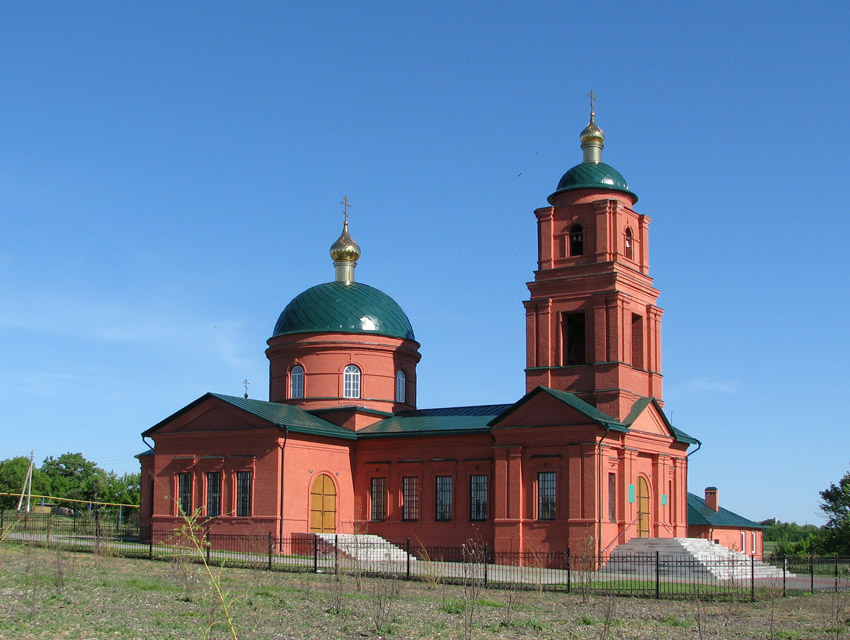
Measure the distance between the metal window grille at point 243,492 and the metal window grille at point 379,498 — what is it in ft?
14.3

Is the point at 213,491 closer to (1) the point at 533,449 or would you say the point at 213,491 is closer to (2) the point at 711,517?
(1) the point at 533,449

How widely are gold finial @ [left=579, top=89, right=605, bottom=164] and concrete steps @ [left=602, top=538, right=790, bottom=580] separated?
12552mm

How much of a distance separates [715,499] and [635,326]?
46.0 feet

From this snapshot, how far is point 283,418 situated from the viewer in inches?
1326

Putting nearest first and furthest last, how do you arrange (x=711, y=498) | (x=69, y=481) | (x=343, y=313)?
(x=343, y=313) < (x=711, y=498) < (x=69, y=481)

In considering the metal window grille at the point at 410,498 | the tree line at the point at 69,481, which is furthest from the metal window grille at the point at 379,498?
the tree line at the point at 69,481

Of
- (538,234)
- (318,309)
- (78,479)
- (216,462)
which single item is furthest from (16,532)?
(78,479)

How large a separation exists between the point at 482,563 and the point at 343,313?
1272 centimetres

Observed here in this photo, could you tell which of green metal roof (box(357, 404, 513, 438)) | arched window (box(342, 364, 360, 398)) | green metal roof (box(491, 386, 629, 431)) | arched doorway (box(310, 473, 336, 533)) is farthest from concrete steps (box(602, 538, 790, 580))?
arched window (box(342, 364, 360, 398))

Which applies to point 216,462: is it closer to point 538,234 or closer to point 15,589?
point 538,234

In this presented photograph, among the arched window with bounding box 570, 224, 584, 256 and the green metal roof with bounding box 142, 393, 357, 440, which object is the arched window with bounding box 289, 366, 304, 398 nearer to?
the green metal roof with bounding box 142, 393, 357, 440

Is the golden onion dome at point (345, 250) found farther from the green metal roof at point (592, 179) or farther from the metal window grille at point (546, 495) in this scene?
the metal window grille at point (546, 495)

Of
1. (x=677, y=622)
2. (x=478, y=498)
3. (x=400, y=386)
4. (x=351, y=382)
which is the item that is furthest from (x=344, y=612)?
(x=400, y=386)

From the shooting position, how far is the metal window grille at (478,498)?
1299 inches
